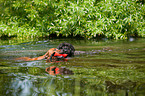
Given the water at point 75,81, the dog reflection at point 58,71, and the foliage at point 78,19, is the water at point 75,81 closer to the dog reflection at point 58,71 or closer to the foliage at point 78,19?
the dog reflection at point 58,71

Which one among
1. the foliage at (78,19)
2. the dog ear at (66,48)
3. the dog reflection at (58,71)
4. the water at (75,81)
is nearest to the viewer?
the water at (75,81)

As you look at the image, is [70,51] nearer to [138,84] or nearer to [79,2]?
[138,84]

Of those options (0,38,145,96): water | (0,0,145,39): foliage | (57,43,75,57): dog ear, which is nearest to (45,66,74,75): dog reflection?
(0,38,145,96): water

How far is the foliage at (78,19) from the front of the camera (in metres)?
11.1

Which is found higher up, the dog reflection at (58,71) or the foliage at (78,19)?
the foliage at (78,19)

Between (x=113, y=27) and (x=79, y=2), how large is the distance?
202 cm

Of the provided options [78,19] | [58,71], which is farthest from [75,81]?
[78,19]

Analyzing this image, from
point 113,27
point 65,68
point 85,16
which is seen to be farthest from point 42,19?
point 65,68

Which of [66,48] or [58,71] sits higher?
[66,48]

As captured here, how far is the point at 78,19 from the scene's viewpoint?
11.1m

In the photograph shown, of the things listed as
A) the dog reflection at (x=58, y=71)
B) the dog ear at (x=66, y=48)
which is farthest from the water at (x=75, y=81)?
the dog ear at (x=66, y=48)

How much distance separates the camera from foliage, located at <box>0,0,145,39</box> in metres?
11.1

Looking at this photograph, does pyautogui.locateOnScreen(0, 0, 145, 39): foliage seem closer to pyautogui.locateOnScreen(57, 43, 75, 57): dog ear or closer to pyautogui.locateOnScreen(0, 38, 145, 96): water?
pyautogui.locateOnScreen(57, 43, 75, 57): dog ear

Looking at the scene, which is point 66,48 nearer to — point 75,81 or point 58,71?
point 58,71
